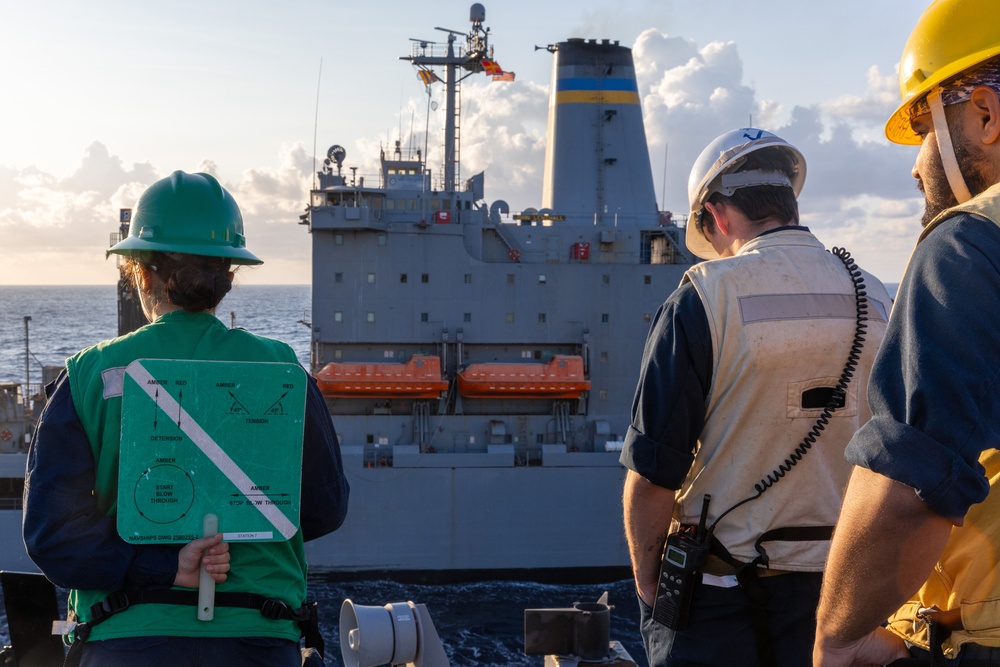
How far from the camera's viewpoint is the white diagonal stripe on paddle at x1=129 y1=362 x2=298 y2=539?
67.9 inches

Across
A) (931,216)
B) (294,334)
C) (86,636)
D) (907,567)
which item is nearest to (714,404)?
(931,216)

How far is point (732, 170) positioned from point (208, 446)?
1.45 m

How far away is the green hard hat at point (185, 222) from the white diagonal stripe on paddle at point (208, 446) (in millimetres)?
339

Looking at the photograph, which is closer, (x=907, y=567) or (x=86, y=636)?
(x=907, y=567)

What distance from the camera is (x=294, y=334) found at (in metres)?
67.1

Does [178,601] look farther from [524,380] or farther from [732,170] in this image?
[524,380]

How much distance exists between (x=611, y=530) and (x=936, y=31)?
14.4m

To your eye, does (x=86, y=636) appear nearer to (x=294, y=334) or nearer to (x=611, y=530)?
(x=611, y=530)

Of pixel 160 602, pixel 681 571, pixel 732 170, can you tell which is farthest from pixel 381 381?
pixel 160 602

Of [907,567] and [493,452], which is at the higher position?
[907,567]

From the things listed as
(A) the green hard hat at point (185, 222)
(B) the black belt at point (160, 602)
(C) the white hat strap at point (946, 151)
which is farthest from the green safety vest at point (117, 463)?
(C) the white hat strap at point (946, 151)

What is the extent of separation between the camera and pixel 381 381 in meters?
15.0

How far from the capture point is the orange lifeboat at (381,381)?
14.9 metres

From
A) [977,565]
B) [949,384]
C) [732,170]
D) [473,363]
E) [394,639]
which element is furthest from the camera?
[473,363]
